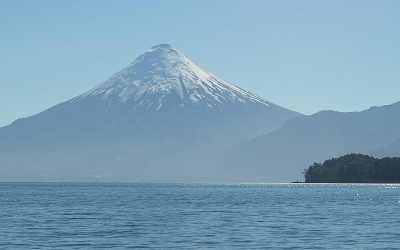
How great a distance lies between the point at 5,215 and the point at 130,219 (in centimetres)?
1316

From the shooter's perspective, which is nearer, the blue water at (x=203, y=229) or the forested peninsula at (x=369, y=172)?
the blue water at (x=203, y=229)

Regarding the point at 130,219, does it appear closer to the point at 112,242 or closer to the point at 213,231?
the point at 213,231

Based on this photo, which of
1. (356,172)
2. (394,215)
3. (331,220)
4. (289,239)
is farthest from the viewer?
(356,172)

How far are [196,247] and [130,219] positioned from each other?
2072 centimetres

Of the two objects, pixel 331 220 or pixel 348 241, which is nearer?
pixel 348 241

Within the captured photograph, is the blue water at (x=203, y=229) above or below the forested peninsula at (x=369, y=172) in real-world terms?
below

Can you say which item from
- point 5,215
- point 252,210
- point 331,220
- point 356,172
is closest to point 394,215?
point 331,220

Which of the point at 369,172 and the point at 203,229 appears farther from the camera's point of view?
the point at 369,172

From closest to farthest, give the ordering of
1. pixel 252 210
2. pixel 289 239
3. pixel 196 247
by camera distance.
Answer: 1. pixel 196 247
2. pixel 289 239
3. pixel 252 210

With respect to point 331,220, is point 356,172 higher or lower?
higher

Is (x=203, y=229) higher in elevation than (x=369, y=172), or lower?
lower

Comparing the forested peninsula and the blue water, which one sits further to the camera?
the forested peninsula

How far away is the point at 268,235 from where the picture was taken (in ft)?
160

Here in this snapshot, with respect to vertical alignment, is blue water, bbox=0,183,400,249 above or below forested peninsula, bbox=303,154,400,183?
below
